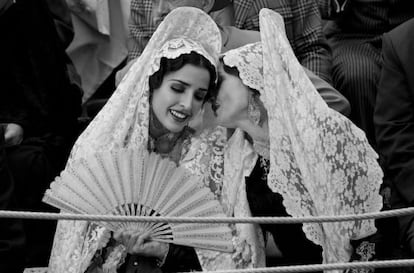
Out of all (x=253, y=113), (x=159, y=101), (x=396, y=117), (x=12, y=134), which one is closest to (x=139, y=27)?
(x=12, y=134)

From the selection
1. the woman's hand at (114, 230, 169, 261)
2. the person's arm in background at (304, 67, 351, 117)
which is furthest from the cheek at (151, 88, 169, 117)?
the person's arm in background at (304, 67, 351, 117)

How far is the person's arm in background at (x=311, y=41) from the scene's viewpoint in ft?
13.0

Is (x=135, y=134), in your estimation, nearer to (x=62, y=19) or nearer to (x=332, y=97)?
(x=332, y=97)

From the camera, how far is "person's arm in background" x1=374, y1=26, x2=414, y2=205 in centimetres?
349

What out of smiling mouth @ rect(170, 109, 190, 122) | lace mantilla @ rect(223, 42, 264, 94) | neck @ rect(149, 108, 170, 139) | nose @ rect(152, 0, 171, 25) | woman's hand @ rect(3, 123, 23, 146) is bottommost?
woman's hand @ rect(3, 123, 23, 146)

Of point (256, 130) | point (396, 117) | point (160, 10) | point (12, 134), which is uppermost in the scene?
point (160, 10)

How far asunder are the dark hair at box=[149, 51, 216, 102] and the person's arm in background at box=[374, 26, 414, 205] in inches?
22.4

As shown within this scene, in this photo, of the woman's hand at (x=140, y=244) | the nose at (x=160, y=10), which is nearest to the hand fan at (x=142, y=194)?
the woman's hand at (x=140, y=244)

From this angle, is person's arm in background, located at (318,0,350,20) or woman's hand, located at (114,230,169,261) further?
person's arm in background, located at (318,0,350,20)

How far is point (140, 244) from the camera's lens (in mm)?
3164

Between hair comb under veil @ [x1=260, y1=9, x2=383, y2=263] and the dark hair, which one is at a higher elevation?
the dark hair

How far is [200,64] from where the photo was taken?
3.41m

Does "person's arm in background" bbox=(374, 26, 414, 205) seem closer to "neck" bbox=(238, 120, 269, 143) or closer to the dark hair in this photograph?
"neck" bbox=(238, 120, 269, 143)

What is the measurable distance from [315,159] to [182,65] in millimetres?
491
